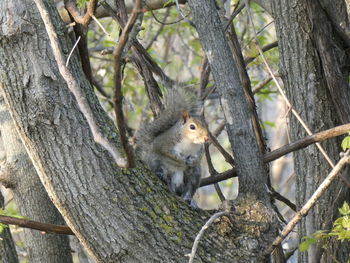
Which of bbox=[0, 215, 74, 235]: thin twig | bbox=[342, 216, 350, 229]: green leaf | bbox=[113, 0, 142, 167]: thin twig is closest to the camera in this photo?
bbox=[113, 0, 142, 167]: thin twig

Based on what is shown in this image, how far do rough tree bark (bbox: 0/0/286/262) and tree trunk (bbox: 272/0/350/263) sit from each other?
52 centimetres

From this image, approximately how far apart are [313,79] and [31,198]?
1.27 m

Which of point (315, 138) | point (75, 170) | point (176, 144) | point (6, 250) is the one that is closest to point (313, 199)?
point (315, 138)

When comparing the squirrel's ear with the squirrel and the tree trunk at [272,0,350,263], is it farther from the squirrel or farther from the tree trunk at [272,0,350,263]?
the tree trunk at [272,0,350,263]

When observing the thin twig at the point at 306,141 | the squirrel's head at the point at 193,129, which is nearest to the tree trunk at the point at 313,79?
the thin twig at the point at 306,141

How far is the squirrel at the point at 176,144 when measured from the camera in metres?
3.02

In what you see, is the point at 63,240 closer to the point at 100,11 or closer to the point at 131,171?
the point at 131,171

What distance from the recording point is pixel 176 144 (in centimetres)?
311

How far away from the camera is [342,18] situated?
241 centimetres

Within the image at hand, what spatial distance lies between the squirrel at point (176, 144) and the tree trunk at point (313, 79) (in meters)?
0.74

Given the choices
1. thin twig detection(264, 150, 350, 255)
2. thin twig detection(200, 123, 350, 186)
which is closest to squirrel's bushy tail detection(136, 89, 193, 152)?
thin twig detection(200, 123, 350, 186)

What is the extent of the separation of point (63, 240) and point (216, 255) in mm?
952

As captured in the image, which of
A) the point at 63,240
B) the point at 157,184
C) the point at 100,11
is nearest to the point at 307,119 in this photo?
the point at 157,184

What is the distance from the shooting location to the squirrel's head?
306 cm
